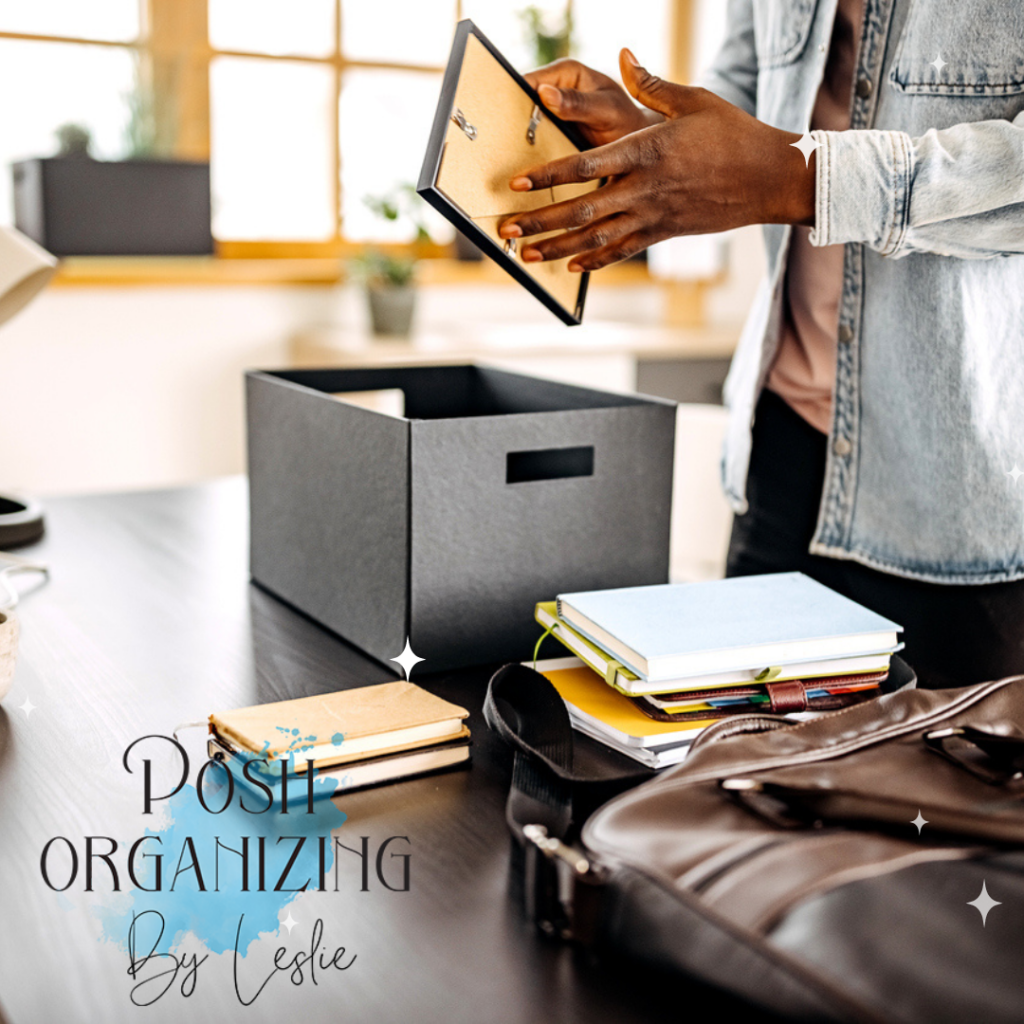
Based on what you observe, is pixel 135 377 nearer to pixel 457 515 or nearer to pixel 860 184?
pixel 457 515

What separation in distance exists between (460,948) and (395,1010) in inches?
1.8

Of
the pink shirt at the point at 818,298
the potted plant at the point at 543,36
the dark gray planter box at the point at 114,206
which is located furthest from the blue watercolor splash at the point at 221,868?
the potted plant at the point at 543,36

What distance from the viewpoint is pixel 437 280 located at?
3.28m

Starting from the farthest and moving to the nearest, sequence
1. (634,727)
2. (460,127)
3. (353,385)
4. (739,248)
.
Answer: (739,248)
(353,385)
(460,127)
(634,727)

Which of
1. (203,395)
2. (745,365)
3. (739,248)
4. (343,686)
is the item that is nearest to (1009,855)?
(343,686)

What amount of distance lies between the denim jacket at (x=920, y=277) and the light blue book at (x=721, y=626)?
9.4 inches

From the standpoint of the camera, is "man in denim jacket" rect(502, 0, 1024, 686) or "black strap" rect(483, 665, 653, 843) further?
"man in denim jacket" rect(502, 0, 1024, 686)

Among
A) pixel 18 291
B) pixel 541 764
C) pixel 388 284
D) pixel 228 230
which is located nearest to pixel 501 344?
pixel 388 284

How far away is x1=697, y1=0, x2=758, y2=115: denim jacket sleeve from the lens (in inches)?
44.2

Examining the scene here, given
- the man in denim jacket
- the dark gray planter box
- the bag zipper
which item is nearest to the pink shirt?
the man in denim jacket

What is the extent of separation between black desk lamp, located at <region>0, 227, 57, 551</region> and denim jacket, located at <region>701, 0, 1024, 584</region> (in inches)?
30.8

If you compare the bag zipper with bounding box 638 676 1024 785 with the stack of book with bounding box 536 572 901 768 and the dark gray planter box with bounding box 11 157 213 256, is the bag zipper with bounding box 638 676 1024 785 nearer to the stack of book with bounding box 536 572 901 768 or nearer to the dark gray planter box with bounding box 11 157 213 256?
the stack of book with bounding box 536 572 901 768

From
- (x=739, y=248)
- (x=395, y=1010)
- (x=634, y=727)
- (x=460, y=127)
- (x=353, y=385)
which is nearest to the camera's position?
(x=395, y=1010)

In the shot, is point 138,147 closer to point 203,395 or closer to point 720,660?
point 203,395
